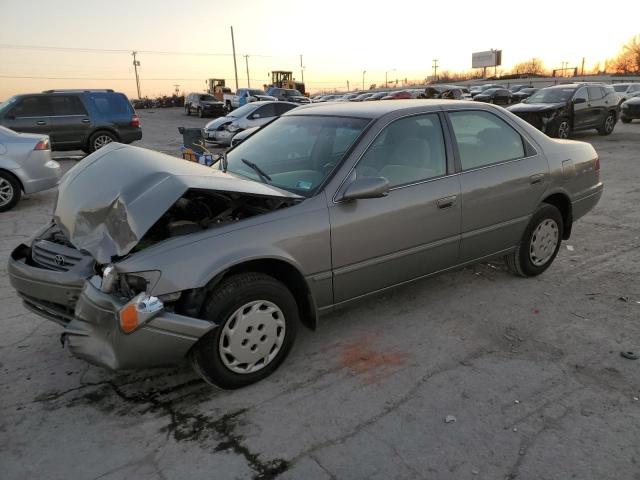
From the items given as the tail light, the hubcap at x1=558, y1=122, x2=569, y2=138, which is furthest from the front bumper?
the hubcap at x1=558, y1=122, x2=569, y2=138

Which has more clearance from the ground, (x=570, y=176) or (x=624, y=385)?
(x=570, y=176)

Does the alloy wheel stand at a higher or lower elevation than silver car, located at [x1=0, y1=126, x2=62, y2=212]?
lower

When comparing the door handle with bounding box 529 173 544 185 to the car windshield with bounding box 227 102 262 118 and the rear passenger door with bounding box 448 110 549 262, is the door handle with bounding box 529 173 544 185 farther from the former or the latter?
the car windshield with bounding box 227 102 262 118

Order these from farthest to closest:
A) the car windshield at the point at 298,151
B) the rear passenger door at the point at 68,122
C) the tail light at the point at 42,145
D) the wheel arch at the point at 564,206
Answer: the rear passenger door at the point at 68,122, the tail light at the point at 42,145, the wheel arch at the point at 564,206, the car windshield at the point at 298,151

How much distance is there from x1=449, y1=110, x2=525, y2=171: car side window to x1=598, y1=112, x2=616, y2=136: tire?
14.5 meters

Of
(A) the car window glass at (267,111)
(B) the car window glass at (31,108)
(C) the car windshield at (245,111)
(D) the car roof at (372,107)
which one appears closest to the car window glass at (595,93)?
(A) the car window glass at (267,111)

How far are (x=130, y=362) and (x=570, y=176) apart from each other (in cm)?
416

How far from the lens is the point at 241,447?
2549 mm

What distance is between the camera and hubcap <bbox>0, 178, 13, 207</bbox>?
7586 mm

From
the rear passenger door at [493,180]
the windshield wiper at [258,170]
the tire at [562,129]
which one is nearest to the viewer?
the windshield wiper at [258,170]

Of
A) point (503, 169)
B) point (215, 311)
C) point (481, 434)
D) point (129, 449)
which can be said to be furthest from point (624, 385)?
point (129, 449)

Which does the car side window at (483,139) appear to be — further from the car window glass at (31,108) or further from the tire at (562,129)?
the car window glass at (31,108)

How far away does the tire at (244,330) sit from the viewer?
9.27 ft

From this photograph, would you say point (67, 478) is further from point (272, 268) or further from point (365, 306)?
point (365, 306)
